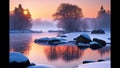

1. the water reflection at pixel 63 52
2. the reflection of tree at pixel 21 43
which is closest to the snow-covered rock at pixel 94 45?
the water reflection at pixel 63 52

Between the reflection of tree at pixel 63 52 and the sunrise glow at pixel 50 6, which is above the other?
the sunrise glow at pixel 50 6

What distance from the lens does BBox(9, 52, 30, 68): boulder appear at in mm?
1896

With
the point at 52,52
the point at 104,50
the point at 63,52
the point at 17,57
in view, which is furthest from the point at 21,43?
the point at 104,50

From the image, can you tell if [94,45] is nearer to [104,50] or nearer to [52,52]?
[104,50]

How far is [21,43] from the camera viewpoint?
81.4 inches

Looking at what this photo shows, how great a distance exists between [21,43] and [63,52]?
422 mm

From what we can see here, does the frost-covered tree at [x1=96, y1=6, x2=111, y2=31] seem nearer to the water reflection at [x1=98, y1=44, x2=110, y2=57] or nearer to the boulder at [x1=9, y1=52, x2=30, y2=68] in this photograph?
the water reflection at [x1=98, y1=44, x2=110, y2=57]

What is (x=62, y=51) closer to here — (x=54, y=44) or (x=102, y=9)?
(x=54, y=44)

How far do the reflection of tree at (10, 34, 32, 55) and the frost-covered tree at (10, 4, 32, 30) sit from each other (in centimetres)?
8

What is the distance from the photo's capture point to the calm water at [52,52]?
2.01 metres

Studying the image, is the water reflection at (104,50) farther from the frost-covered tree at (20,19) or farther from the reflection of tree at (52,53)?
the frost-covered tree at (20,19)
